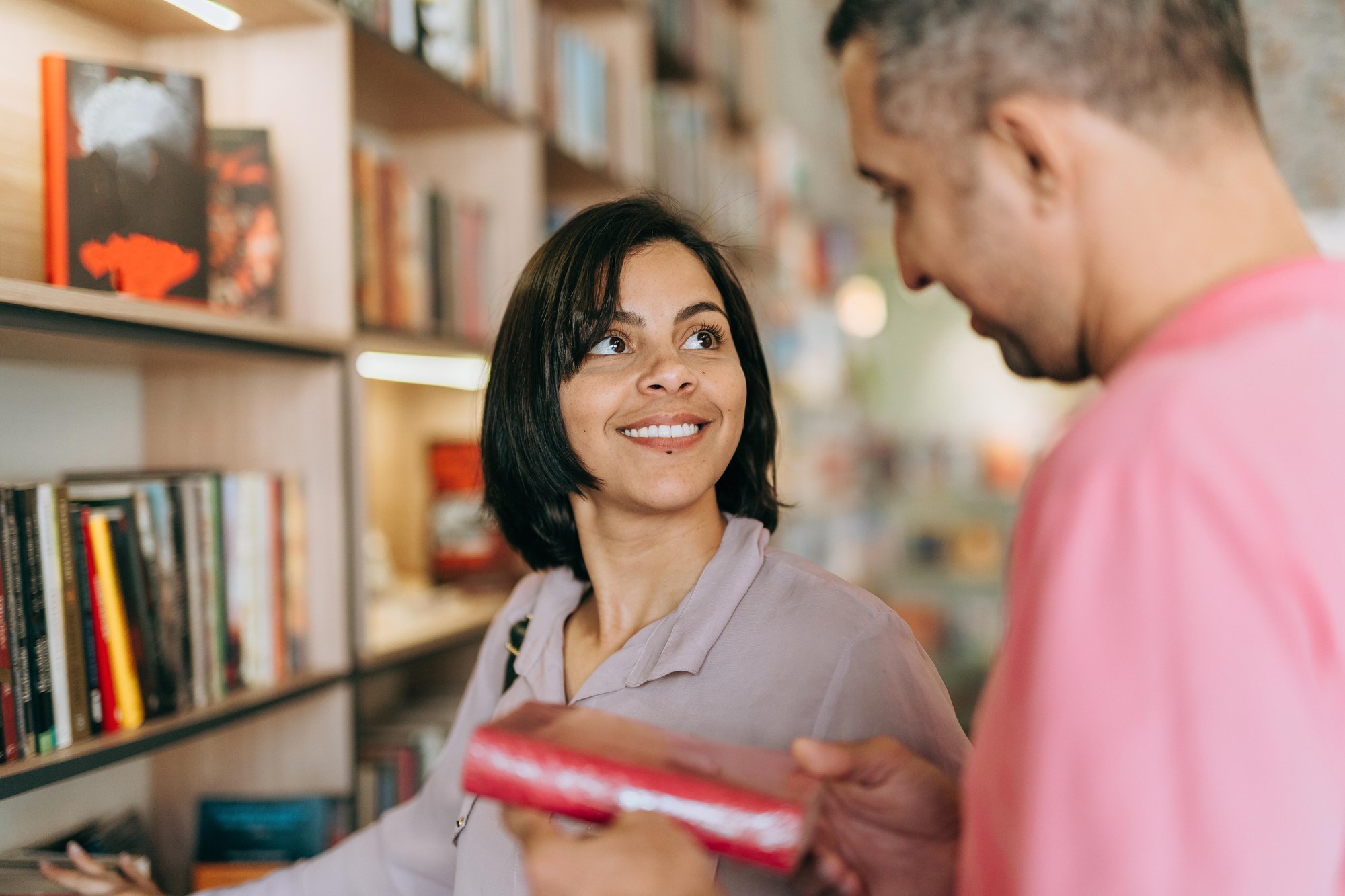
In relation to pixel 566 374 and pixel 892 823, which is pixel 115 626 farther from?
pixel 892 823

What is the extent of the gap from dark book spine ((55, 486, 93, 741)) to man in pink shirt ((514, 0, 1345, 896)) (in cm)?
79

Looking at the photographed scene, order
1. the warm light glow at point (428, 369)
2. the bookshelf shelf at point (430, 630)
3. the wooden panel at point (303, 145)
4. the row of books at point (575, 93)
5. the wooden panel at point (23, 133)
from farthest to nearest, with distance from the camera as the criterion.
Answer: the row of books at point (575, 93)
the warm light glow at point (428, 369)
the bookshelf shelf at point (430, 630)
the wooden panel at point (303, 145)
the wooden panel at point (23, 133)

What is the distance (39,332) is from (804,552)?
343 cm

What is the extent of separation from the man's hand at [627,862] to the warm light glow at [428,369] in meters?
1.28

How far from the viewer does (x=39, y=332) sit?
1143 mm

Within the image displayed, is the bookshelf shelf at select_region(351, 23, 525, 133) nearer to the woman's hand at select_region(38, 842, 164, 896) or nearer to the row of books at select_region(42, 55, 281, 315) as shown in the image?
the row of books at select_region(42, 55, 281, 315)

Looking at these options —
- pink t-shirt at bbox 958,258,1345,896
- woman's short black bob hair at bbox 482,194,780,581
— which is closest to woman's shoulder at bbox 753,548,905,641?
woman's short black bob hair at bbox 482,194,780,581

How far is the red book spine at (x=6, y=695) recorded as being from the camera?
1.12 metres

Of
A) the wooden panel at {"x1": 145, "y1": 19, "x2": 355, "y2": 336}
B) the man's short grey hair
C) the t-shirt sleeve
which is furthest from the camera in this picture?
the wooden panel at {"x1": 145, "y1": 19, "x2": 355, "y2": 336}

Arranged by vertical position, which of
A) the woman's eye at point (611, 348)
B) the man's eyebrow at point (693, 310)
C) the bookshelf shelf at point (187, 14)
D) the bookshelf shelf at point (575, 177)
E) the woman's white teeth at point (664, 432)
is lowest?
the woman's white teeth at point (664, 432)

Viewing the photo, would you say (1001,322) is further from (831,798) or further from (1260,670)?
(831,798)

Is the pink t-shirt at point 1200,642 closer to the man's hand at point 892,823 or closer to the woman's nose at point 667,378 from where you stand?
the man's hand at point 892,823

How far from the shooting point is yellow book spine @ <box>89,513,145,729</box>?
1.26 meters

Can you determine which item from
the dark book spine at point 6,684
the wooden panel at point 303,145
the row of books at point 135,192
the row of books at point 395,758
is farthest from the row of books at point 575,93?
the dark book spine at point 6,684
